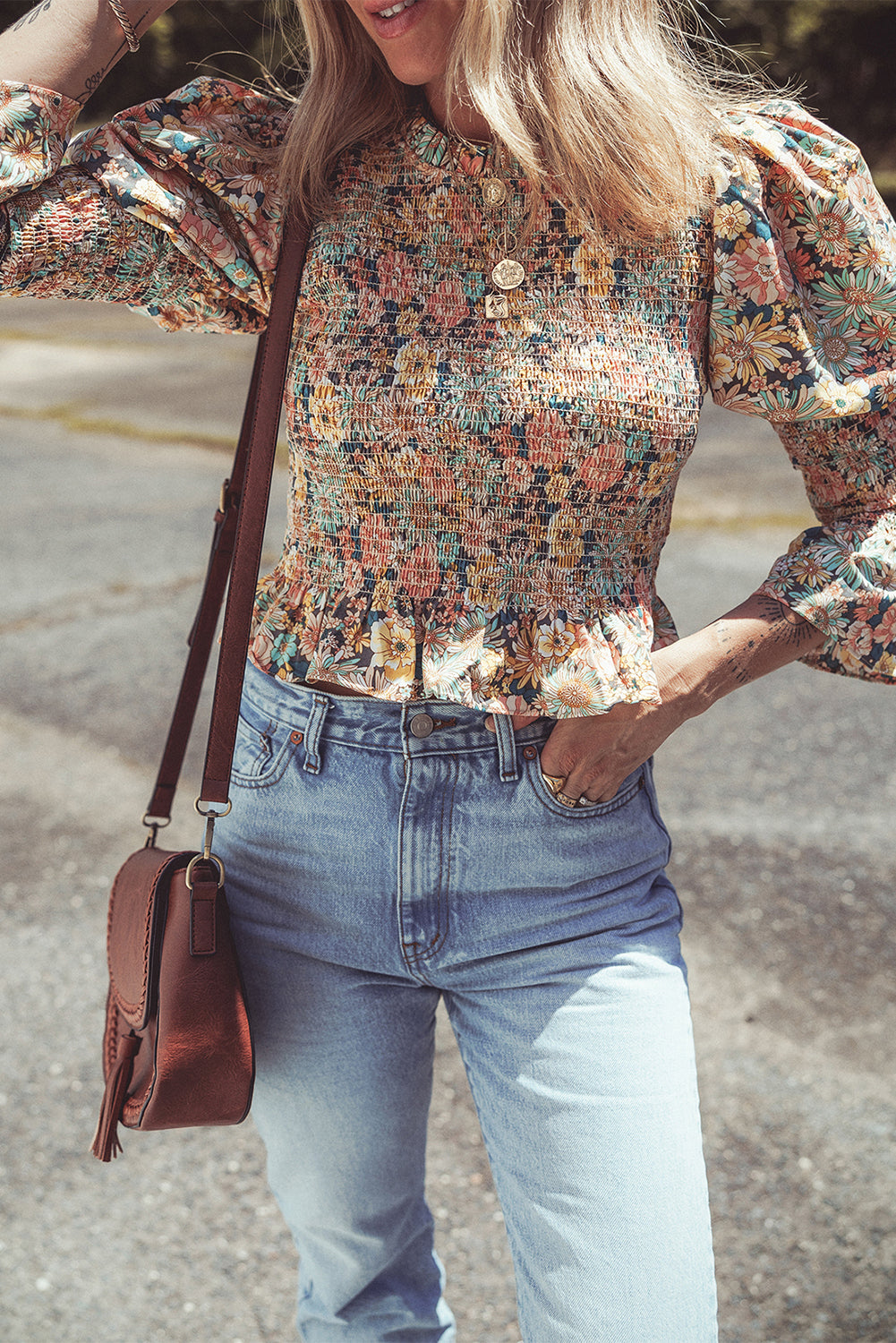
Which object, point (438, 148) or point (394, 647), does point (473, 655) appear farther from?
point (438, 148)

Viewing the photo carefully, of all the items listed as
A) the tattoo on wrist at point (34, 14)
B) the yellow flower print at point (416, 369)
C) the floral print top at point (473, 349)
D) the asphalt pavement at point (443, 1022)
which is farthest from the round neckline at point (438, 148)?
the asphalt pavement at point (443, 1022)

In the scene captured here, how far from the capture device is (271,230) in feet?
4.96

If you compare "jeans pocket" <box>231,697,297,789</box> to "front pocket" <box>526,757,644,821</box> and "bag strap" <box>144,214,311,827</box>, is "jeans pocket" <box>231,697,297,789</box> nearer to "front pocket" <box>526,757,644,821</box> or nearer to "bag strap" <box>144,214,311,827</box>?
"bag strap" <box>144,214,311,827</box>

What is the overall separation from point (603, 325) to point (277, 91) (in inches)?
24.4

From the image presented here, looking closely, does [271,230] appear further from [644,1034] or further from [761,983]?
[761,983]

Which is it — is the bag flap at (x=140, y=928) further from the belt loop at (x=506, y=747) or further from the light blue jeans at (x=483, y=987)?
the belt loop at (x=506, y=747)

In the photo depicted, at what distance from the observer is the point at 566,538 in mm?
1438

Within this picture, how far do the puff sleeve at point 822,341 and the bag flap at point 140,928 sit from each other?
0.84 meters

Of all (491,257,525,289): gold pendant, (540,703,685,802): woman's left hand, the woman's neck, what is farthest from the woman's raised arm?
(540,703,685,802): woman's left hand

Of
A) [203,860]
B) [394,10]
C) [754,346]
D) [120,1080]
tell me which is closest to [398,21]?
[394,10]

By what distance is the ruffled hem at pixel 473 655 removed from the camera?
4.58 ft

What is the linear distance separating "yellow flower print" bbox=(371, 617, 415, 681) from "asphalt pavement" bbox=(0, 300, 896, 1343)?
2.46ft

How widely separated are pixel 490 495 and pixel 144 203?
20.7 inches

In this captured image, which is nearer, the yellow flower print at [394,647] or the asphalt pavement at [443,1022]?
the yellow flower print at [394,647]
